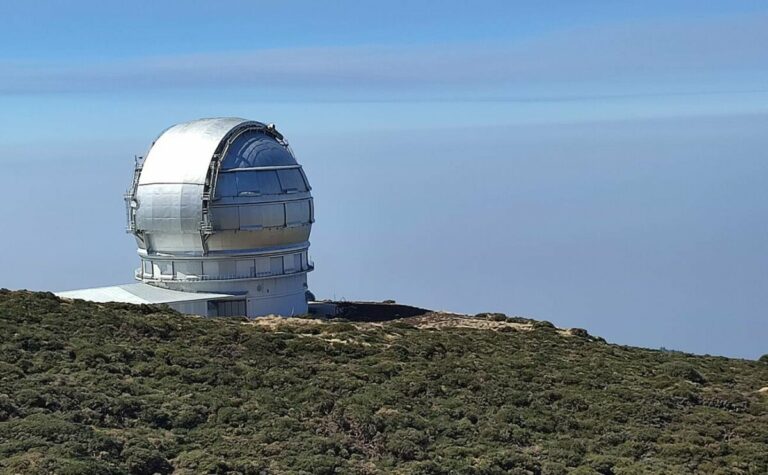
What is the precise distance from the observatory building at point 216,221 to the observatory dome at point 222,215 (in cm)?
4

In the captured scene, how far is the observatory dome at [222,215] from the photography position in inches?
1485

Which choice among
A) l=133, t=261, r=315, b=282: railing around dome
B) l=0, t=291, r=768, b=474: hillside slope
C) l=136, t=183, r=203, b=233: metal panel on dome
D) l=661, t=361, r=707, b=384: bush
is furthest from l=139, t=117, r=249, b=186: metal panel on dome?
l=661, t=361, r=707, b=384: bush

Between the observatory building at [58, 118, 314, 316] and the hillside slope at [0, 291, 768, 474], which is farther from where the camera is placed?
the observatory building at [58, 118, 314, 316]

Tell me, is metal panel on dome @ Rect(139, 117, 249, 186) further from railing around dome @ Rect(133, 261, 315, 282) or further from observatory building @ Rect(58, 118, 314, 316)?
railing around dome @ Rect(133, 261, 315, 282)

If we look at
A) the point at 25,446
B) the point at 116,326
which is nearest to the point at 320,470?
the point at 25,446

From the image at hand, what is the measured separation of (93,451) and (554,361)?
1541 cm

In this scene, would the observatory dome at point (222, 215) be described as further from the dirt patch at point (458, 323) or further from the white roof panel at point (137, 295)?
the dirt patch at point (458, 323)

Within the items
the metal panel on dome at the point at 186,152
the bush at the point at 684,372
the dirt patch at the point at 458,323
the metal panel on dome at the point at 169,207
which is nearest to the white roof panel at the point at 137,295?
the metal panel on dome at the point at 169,207

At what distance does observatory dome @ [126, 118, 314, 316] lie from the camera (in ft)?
124

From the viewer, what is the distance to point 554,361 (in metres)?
29.3

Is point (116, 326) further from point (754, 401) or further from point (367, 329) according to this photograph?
point (754, 401)

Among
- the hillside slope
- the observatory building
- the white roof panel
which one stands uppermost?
the observatory building

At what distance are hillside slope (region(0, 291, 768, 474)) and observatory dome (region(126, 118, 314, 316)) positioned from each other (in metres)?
6.27

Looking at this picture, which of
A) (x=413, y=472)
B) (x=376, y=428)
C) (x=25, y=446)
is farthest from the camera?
(x=376, y=428)
